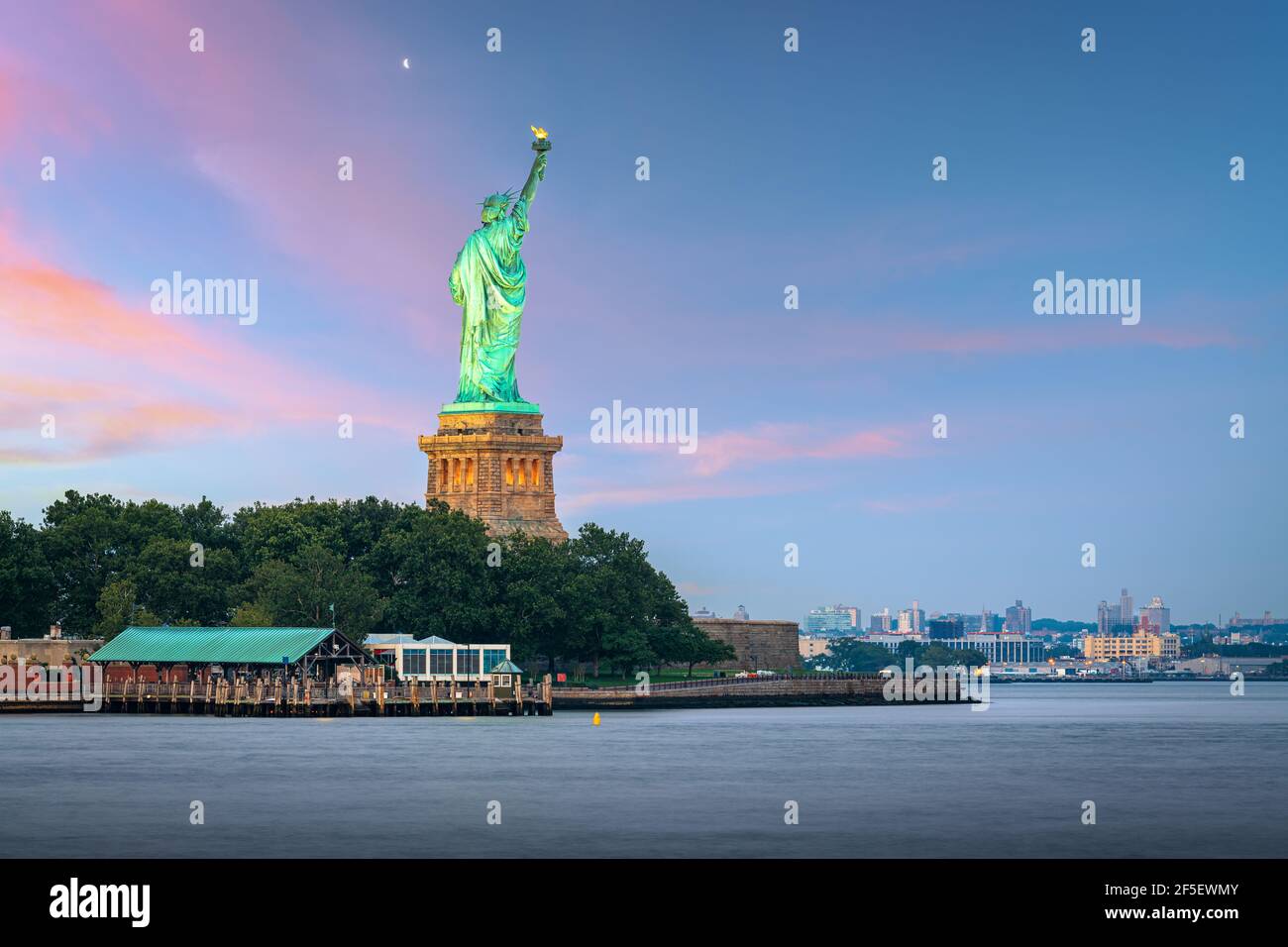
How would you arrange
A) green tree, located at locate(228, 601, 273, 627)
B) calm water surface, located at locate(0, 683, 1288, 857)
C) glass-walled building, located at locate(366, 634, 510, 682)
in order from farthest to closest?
green tree, located at locate(228, 601, 273, 627) < glass-walled building, located at locate(366, 634, 510, 682) < calm water surface, located at locate(0, 683, 1288, 857)

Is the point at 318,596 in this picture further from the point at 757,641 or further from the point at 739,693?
the point at 757,641

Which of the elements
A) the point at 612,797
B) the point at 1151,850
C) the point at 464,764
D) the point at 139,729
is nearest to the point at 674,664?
the point at 139,729

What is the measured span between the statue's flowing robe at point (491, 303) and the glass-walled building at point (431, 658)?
104 ft

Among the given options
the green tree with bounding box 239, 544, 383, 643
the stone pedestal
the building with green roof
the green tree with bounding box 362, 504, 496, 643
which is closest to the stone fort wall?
the stone pedestal

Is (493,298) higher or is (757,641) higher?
(493,298)

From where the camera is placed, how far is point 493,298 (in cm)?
14625

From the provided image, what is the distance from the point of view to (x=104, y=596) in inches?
4766

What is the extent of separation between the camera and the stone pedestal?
14438 centimetres

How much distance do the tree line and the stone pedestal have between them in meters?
8.43

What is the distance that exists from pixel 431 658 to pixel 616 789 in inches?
2020

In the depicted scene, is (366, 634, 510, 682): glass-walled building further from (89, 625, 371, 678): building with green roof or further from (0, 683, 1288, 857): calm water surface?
(0, 683, 1288, 857): calm water surface

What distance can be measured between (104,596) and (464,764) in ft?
168

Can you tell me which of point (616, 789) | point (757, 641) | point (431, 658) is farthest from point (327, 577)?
point (616, 789)
